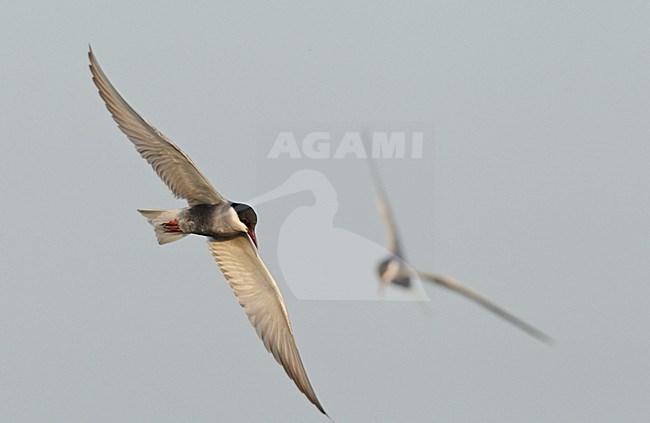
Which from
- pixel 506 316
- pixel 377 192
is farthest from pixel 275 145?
pixel 506 316

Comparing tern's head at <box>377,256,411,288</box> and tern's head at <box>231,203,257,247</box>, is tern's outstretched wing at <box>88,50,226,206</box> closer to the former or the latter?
tern's head at <box>231,203,257,247</box>

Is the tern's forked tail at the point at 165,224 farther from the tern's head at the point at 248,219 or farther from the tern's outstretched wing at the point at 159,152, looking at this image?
the tern's head at the point at 248,219

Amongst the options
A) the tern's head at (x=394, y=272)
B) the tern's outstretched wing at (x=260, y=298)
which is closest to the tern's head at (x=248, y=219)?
the tern's outstretched wing at (x=260, y=298)

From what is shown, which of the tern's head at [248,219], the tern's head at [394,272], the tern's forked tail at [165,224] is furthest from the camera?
the tern's head at [394,272]

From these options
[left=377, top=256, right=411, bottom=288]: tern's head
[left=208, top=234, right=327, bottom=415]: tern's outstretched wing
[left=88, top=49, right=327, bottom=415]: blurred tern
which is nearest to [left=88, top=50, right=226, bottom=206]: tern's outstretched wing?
[left=88, top=49, right=327, bottom=415]: blurred tern

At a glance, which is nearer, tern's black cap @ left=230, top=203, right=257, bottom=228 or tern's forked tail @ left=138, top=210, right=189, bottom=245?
tern's black cap @ left=230, top=203, right=257, bottom=228

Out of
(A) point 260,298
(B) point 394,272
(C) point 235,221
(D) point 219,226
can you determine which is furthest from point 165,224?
(B) point 394,272

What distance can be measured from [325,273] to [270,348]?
3.60 feet

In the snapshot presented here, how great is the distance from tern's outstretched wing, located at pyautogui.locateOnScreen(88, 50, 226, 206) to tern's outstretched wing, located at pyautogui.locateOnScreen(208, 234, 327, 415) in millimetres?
267

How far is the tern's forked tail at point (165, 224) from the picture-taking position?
192 inches

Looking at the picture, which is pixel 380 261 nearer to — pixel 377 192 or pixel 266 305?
pixel 377 192

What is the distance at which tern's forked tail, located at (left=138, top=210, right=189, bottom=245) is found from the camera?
16.0ft

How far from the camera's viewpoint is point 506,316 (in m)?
5.24

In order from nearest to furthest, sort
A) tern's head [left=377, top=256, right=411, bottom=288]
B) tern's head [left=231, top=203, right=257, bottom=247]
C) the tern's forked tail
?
tern's head [left=231, top=203, right=257, bottom=247]
the tern's forked tail
tern's head [left=377, top=256, right=411, bottom=288]
